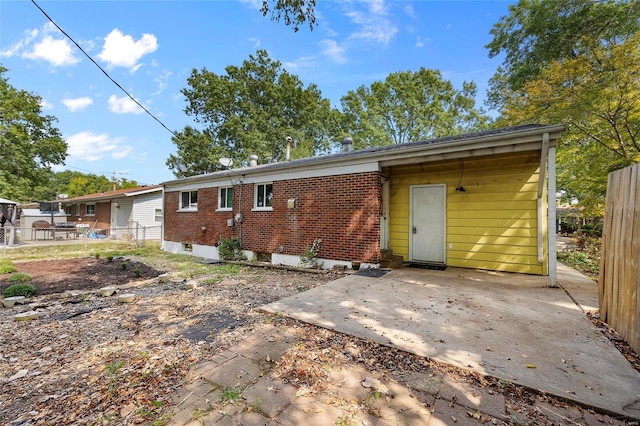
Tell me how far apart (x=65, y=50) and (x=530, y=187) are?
37.0ft

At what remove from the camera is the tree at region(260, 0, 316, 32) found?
4402mm

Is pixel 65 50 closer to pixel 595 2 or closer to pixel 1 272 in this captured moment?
pixel 1 272

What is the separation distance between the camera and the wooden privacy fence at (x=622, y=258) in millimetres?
2795

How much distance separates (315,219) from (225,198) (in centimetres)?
450

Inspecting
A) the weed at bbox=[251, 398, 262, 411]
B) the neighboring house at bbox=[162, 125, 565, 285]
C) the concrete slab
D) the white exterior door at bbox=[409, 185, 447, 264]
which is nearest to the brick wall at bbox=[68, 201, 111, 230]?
the neighboring house at bbox=[162, 125, 565, 285]

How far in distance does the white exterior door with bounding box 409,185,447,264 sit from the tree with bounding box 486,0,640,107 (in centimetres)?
884

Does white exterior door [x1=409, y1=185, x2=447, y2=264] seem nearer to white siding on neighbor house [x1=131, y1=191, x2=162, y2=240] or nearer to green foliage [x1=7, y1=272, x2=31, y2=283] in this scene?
green foliage [x1=7, y1=272, x2=31, y2=283]

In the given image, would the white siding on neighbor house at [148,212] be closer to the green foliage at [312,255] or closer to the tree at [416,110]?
the green foliage at [312,255]

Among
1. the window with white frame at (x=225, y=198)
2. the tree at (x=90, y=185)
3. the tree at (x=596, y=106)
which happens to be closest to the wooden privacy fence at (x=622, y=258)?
the tree at (x=596, y=106)

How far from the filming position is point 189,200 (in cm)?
A: 1190

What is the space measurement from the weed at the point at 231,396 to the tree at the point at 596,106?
11.9 meters

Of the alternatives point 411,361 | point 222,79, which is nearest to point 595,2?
point 411,361

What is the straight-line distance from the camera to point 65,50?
246 inches

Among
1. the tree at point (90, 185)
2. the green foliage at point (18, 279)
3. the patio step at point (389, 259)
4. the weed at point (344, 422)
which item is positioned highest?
the tree at point (90, 185)
